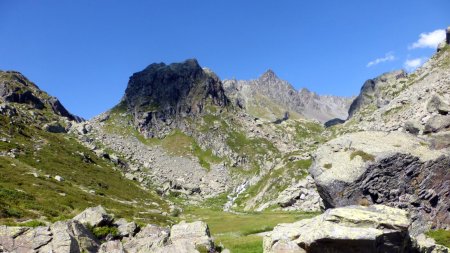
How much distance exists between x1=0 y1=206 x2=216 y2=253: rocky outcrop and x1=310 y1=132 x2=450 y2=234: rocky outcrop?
1736 centimetres

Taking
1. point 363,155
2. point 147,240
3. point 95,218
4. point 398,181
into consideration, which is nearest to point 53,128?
point 95,218

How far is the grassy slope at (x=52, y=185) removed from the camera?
52188mm

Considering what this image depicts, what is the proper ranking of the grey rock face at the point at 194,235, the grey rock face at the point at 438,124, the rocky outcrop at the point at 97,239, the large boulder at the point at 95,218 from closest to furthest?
1. the rocky outcrop at the point at 97,239
2. the grey rock face at the point at 194,235
3. the large boulder at the point at 95,218
4. the grey rock face at the point at 438,124

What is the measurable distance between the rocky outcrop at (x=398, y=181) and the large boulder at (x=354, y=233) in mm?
17227

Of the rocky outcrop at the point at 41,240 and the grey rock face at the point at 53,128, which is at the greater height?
the grey rock face at the point at 53,128

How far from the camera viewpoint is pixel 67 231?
22.6 meters

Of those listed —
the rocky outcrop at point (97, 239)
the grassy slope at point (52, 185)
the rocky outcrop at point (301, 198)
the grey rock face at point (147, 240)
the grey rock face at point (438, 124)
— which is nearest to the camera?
the rocky outcrop at point (97, 239)

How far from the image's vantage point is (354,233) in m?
17.7

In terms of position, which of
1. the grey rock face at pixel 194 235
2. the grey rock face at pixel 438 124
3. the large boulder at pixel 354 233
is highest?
the grey rock face at pixel 438 124

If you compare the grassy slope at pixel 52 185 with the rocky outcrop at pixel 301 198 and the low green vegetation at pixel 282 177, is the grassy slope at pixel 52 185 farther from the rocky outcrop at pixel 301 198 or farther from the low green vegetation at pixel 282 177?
the low green vegetation at pixel 282 177

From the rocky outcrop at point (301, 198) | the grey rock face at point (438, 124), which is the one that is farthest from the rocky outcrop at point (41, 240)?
the rocky outcrop at point (301, 198)

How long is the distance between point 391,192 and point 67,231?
29626 mm

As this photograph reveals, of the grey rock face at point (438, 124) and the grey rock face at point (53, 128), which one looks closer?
the grey rock face at point (438, 124)

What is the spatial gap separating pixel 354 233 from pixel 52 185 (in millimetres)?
70021
